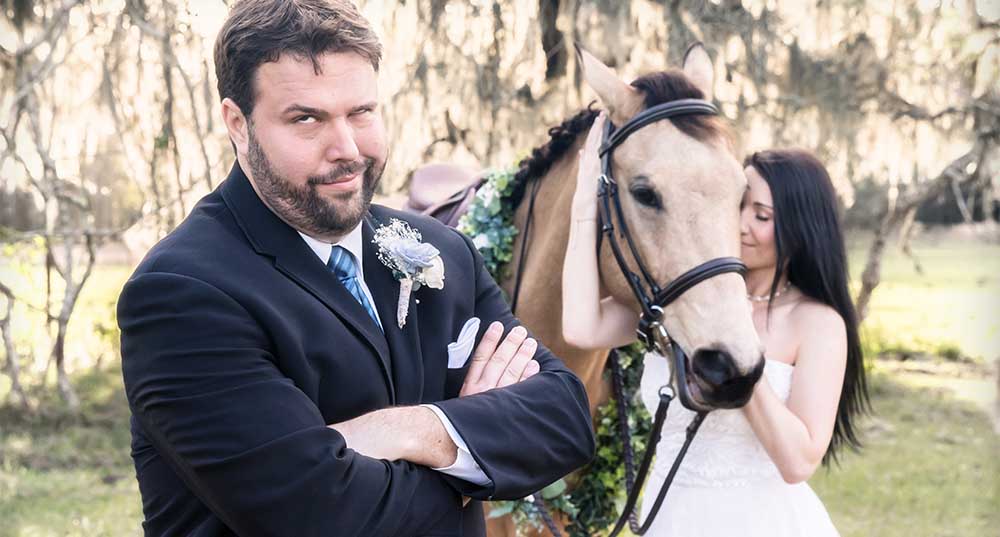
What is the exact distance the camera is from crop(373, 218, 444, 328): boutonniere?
6.11 feet

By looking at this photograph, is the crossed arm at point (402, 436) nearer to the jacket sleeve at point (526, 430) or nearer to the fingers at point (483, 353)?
the jacket sleeve at point (526, 430)

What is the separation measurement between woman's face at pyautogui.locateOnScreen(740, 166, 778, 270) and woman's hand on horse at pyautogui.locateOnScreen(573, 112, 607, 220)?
47cm

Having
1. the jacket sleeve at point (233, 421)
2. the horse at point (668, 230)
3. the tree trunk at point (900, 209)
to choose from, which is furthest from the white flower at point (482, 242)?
the tree trunk at point (900, 209)

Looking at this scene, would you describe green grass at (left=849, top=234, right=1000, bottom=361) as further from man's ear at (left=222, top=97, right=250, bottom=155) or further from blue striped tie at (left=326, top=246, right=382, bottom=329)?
man's ear at (left=222, top=97, right=250, bottom=155)

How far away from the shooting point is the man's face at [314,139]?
165 centimetres

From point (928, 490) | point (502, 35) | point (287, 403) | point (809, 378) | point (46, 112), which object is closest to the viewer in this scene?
point (287, 403)

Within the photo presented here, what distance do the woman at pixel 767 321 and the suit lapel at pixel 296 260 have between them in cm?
120

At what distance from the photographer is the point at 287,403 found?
154 cm

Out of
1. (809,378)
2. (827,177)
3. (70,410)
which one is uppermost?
(827,177)

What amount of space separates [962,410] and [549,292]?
7.49m

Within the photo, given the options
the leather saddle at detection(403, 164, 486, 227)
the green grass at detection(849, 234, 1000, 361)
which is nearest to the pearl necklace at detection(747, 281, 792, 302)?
the leather saddle at detection(403, 164, 486, 227)

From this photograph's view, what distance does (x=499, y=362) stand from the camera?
1997 mm

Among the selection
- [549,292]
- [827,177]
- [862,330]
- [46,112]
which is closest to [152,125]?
[46,112]

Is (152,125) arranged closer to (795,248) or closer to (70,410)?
(70,410)
